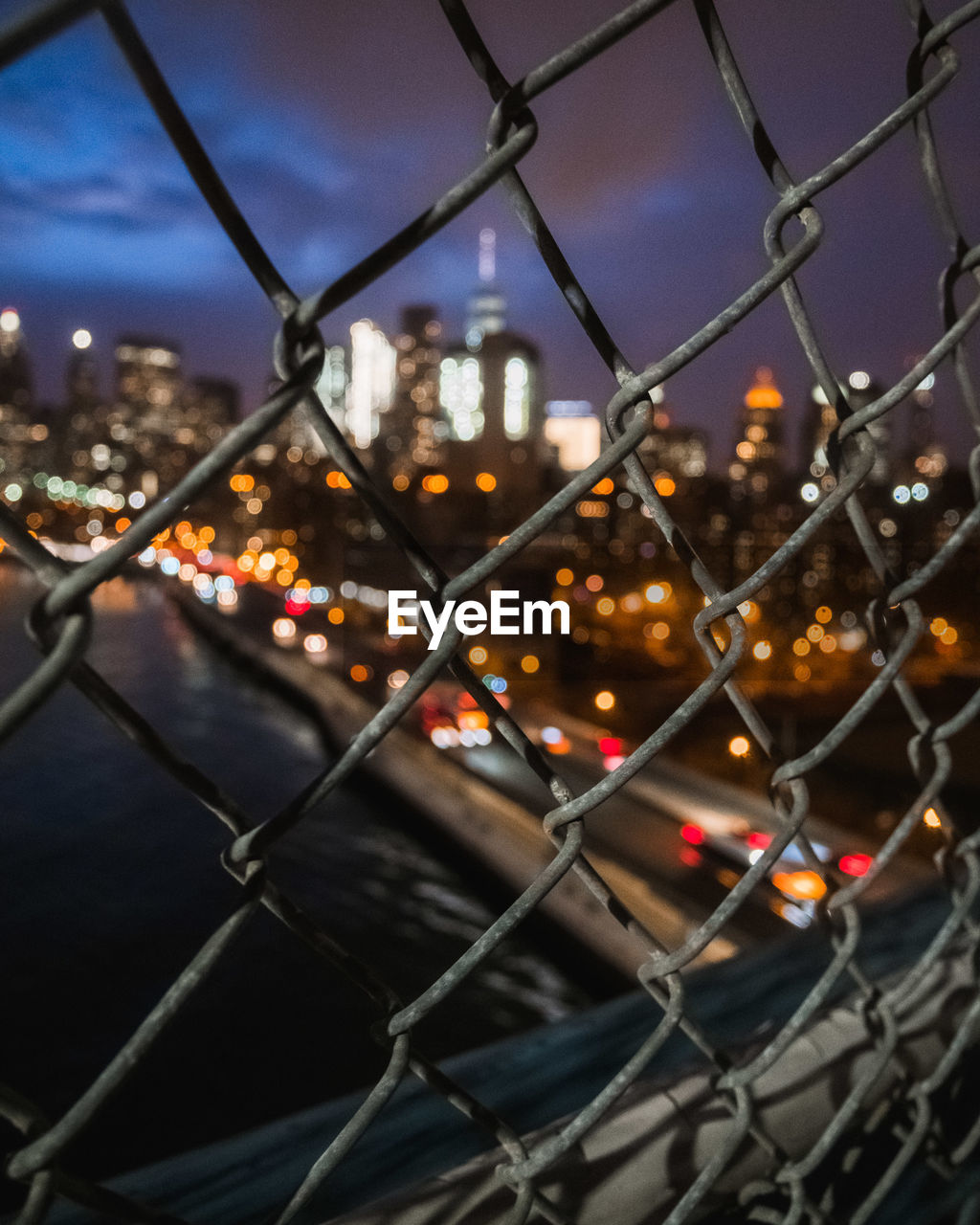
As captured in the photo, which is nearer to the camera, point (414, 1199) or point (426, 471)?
point (414, 1199)

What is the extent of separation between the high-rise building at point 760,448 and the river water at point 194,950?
19.6 metres

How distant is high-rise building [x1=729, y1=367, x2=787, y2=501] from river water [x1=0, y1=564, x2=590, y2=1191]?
772 inches

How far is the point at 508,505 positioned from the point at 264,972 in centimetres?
3506

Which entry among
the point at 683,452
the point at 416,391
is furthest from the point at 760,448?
the point at 416,391

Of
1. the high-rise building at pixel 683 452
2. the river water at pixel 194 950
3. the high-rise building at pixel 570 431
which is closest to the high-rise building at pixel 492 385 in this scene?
the high-rise building at pixel 570 431

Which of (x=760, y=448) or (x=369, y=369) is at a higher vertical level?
(x=369, y=369)

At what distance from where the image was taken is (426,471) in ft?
172

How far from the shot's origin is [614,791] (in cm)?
43

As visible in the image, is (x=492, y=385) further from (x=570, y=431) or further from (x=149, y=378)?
(x=149, y=378)

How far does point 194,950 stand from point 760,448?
32858mm

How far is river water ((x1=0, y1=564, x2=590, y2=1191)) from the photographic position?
27.0 feet

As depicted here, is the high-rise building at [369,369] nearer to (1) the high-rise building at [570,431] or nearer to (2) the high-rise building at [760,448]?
(1) the high-rise building at [570,431]

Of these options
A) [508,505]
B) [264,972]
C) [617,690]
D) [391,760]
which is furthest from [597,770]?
[508,505]

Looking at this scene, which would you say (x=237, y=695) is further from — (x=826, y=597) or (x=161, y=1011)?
(x=161, y=1011)
